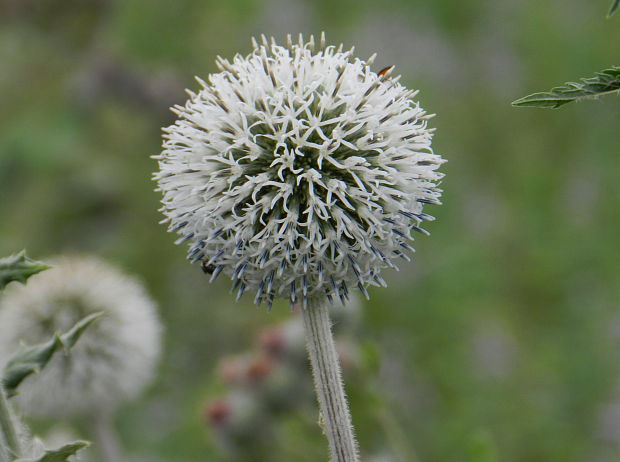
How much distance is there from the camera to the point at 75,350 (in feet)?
15.3

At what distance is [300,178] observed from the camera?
2420 millimetres

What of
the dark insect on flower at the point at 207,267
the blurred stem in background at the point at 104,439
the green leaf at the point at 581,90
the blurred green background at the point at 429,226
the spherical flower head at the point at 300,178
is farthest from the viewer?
the blurred green background at the point at 429,226

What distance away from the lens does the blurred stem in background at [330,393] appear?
2.24 meters

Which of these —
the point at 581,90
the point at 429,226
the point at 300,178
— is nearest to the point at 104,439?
the point at 429,226

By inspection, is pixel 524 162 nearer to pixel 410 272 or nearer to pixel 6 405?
pixel 410 272

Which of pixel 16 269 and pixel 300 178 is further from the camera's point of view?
pixel 300 178

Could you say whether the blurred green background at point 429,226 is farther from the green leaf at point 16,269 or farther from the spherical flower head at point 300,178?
the green leaf at point 16,269

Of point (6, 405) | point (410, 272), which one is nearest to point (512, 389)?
point (410, 272)

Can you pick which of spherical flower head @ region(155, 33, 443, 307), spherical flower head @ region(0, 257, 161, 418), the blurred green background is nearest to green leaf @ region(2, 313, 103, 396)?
spherical flower head @ region(155, 33, 443, 307)

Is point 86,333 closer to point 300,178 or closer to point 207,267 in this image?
point 207,267

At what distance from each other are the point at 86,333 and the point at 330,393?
2.77 meters

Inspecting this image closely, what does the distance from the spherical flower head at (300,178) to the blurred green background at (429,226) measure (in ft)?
7.80

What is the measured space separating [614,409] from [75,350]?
3539mm

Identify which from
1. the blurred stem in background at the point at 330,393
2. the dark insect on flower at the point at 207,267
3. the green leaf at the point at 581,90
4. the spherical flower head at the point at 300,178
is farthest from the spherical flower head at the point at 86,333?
the green leaf at the point at 581,90
